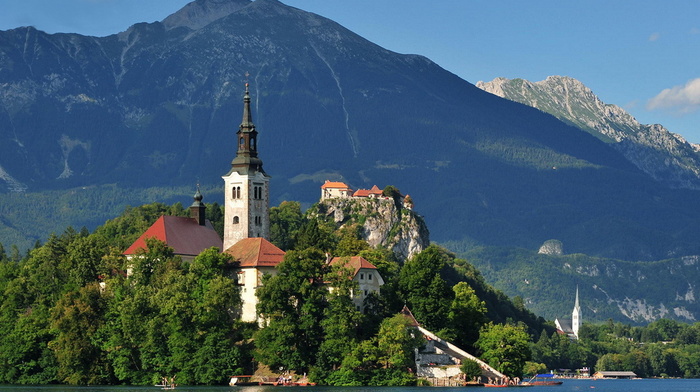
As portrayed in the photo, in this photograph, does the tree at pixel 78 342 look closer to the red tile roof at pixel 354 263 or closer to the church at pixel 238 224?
the church at pixel 238 224

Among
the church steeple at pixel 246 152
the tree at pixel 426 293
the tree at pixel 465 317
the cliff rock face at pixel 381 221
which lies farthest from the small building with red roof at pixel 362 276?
the cliff rock face at pixel 381 221

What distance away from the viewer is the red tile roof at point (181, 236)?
387 ft

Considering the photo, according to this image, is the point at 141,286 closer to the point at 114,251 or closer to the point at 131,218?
the point at 114,251

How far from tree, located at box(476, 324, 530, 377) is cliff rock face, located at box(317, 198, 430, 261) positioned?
7347 centimetres

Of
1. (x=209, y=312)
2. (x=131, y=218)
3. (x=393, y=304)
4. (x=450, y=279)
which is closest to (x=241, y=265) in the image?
(x=209, y=312)

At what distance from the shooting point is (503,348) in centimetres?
11194

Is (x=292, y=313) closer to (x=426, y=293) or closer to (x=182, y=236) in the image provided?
(x=426, y=293)

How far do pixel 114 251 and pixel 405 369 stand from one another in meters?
29.7

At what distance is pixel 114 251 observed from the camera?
115875mm

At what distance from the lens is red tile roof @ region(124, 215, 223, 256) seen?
118 meters

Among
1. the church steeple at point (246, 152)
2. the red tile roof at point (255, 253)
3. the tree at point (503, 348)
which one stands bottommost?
the tree at point (503, 348)

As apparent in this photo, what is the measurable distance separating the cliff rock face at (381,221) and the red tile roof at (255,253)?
74137 millimetres

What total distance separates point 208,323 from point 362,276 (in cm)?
1395

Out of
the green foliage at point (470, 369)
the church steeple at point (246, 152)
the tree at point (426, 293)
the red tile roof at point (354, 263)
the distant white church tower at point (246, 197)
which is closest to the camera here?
the red tile roof at point (354, 263)
